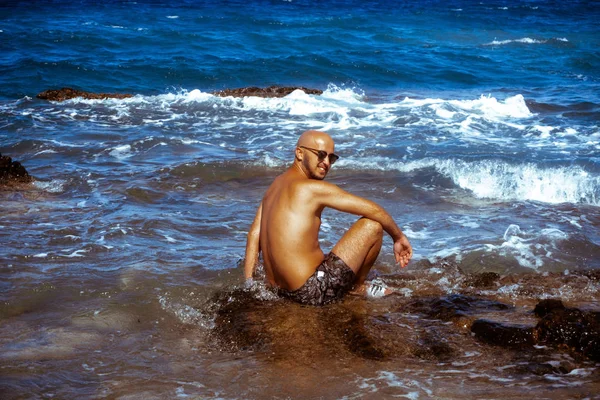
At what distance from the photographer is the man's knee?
525 cm

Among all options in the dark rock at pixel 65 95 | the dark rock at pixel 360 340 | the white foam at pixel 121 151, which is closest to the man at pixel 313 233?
the dark rock at pixel 360 340

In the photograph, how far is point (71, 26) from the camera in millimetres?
25312

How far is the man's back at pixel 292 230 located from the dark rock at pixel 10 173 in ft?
15.5

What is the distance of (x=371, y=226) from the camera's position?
526 centimetres

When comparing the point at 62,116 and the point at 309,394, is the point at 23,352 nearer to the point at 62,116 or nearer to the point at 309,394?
the point at 309,394

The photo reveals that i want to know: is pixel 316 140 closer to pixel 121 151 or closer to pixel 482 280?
pixel 482 280

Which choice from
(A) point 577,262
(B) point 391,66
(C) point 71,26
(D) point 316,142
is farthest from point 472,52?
(D) point 316,142

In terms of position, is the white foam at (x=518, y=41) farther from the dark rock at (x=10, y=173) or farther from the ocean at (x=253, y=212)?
the dark rock at (x=10, y=173)

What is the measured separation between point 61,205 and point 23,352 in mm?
3876

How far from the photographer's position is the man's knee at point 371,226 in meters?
5.25

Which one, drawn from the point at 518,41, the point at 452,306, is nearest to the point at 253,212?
the point at 452,306

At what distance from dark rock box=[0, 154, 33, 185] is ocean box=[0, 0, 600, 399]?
196mm

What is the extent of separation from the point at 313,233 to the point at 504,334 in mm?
1463

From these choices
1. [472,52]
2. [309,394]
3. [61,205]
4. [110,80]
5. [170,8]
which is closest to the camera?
[309,394]
